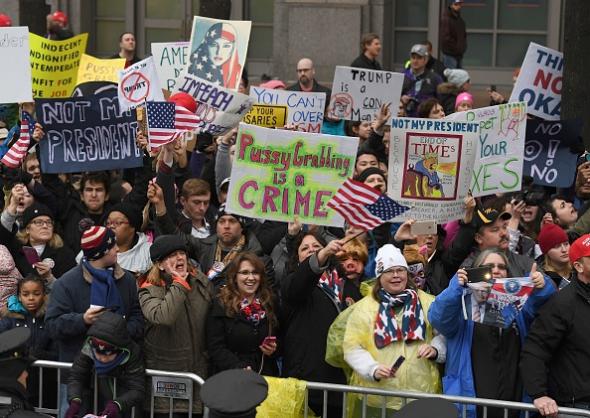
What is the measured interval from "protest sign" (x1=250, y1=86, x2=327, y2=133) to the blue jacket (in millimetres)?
4611

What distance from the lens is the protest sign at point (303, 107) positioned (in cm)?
1193

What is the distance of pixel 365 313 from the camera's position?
7605 mm

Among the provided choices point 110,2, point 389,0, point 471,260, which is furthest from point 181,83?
point 110,2

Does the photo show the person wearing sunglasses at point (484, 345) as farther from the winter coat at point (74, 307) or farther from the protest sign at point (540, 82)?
the protest sign at point (540, 82)

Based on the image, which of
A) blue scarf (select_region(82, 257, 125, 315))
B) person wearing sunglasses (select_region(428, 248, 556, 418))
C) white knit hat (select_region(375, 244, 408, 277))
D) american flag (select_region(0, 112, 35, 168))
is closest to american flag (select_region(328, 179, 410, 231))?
white knit hat (select_region(375, 244, 408, 277))

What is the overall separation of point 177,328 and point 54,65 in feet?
18.5

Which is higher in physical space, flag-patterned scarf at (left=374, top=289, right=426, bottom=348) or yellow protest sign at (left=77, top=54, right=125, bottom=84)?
yellow protest sign at (left=77, top=54, right=125, bottom=84)

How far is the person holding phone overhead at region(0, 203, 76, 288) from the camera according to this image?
9.02m

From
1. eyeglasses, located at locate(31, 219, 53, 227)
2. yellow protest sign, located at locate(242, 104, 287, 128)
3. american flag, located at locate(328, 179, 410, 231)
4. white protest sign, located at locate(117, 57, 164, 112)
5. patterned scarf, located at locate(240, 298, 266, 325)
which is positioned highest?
white protest sign, located at locate(117, 57, 164, 112)

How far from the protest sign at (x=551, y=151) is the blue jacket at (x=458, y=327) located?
3.40 metres

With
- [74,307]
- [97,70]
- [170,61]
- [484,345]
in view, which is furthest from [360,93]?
[484,345]

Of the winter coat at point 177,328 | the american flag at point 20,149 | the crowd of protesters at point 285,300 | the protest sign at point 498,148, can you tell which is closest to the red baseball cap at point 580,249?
the crowd of protesters at point 285,300

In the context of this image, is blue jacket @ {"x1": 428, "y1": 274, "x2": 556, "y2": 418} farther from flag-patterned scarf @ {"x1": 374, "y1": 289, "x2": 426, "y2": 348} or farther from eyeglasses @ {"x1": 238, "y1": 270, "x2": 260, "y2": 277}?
eyeglasses @ {"x1": 238, "y1": 270, "x2": 260, "y2": 277}

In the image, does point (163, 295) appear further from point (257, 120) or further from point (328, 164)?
point (257, 120)
